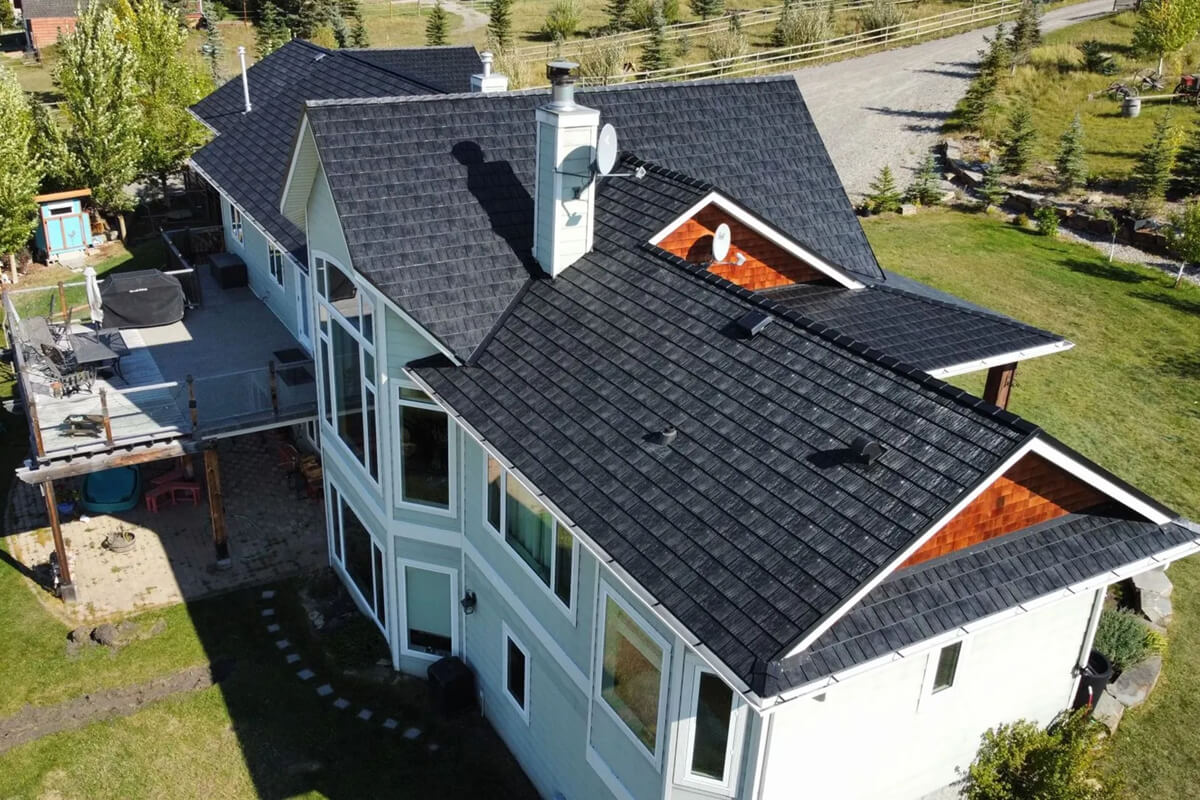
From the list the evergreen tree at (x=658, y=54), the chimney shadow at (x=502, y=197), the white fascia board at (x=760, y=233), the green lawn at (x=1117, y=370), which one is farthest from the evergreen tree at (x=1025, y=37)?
the chimney shadow at (x=502, y=197)

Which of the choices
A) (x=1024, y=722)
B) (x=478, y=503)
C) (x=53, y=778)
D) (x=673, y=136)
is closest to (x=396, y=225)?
(x=478, y=503)

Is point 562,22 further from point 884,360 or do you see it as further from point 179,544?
point 884,360

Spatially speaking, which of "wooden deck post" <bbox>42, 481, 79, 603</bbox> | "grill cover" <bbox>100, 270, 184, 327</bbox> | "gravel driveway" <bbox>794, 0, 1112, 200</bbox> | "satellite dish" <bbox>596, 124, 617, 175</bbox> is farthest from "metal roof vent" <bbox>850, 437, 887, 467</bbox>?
"gravel driveway" <bbox>794, 0, 1112, 200</bbox>

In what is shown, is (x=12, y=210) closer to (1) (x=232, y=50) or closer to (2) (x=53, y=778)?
(2) (x=53, y=778)

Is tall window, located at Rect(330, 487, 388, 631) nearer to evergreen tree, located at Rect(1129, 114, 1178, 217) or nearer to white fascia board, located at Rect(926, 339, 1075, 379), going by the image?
white fascia board, located at Rect(926, 339, 1075, 379)

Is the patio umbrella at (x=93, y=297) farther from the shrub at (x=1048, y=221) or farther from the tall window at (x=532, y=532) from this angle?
the shrub at (x=1048, y=221)

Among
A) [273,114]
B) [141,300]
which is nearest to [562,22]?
[273,114]
